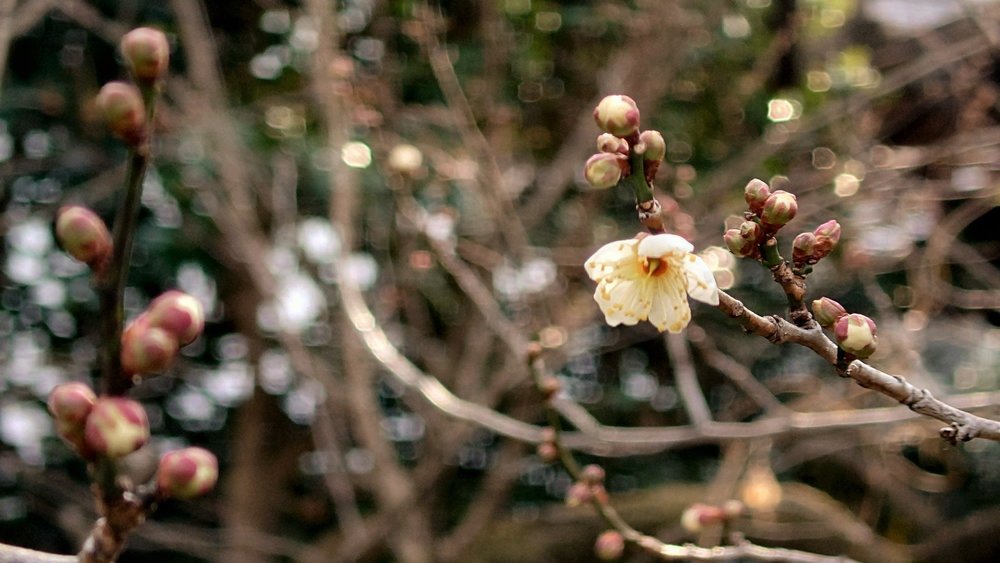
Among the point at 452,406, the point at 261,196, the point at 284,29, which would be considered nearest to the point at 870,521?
the point at 452,406

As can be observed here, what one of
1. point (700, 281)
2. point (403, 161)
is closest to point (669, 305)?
point (700, 281)

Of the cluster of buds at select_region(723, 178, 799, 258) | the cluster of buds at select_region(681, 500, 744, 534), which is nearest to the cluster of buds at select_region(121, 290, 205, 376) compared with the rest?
the cluster of buds at select_region(723, 178, 799, 258)

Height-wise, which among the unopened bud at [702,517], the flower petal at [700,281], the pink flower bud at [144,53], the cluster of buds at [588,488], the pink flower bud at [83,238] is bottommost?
the unopened bud at [702,517]

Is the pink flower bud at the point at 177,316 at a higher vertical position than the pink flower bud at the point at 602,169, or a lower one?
lower

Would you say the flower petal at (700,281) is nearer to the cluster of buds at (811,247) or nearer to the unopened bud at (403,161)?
the cluster of buds at (811,247)

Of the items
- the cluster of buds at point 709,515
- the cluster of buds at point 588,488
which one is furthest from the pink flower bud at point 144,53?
the cluster of buds at point 709,515

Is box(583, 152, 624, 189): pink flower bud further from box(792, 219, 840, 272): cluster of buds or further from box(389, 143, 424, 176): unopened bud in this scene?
Result: box(389, 143, 424, 176): unopened bud

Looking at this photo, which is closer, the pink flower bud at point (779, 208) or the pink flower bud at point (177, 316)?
the pink flower bud at point (177, 316)
